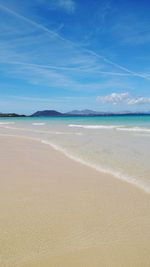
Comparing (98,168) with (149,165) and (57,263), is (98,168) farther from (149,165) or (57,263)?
(57,263)

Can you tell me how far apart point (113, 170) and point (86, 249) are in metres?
3.39

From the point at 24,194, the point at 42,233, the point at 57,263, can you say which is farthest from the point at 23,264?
the point at 24,194

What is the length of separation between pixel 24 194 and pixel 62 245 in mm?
1679

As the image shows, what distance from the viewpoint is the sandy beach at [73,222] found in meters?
2.48

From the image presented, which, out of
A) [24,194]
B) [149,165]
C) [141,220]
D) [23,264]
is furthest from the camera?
[149,165]

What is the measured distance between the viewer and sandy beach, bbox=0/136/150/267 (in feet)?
8.14

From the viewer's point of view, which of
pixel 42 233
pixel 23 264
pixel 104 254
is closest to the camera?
pixel 23 264

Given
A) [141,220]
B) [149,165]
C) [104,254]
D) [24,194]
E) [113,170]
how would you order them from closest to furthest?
[104,254] → [141,220] → [24,194] → [113,170] → [149,165]

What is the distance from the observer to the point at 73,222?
10.4 ft

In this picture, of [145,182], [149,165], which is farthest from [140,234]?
[149,165]

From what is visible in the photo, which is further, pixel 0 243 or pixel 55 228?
pixel 55 228

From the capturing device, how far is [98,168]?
619cm

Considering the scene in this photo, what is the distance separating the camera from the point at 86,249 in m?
2.63

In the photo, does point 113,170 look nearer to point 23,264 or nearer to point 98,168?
point 98,168
